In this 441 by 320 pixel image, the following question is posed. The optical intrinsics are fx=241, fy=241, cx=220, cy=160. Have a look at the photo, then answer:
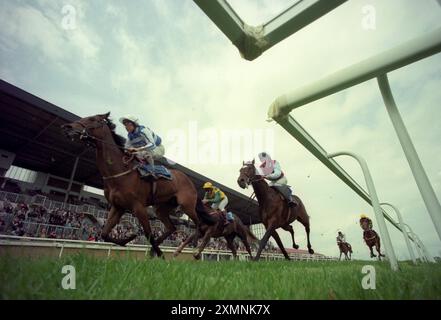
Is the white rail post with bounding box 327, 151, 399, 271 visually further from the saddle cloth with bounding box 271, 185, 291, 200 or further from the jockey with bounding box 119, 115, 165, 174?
the jockey with bounding box 119, 115, 165, 174

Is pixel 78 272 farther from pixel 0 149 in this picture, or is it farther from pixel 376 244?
pixel 0 149

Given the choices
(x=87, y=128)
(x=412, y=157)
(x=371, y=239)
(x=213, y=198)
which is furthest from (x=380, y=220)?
(x=371, y=239)

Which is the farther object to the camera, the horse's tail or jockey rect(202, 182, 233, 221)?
jockey rect(202, 182, 233, 221)

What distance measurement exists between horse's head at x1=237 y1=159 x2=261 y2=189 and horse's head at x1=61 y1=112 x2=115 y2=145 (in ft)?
11.2

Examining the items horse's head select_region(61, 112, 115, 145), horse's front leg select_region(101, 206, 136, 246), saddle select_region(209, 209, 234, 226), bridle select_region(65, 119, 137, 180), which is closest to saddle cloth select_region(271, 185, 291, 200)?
saddle select_region(209, 209, 234, 226)

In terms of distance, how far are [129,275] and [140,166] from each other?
337 centimetres

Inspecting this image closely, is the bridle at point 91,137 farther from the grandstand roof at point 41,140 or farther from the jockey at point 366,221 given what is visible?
the jockey at point 366,221

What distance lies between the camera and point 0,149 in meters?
20.4

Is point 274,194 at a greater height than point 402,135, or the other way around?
point 274,194

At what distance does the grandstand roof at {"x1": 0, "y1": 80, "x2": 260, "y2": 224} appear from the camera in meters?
13.2
